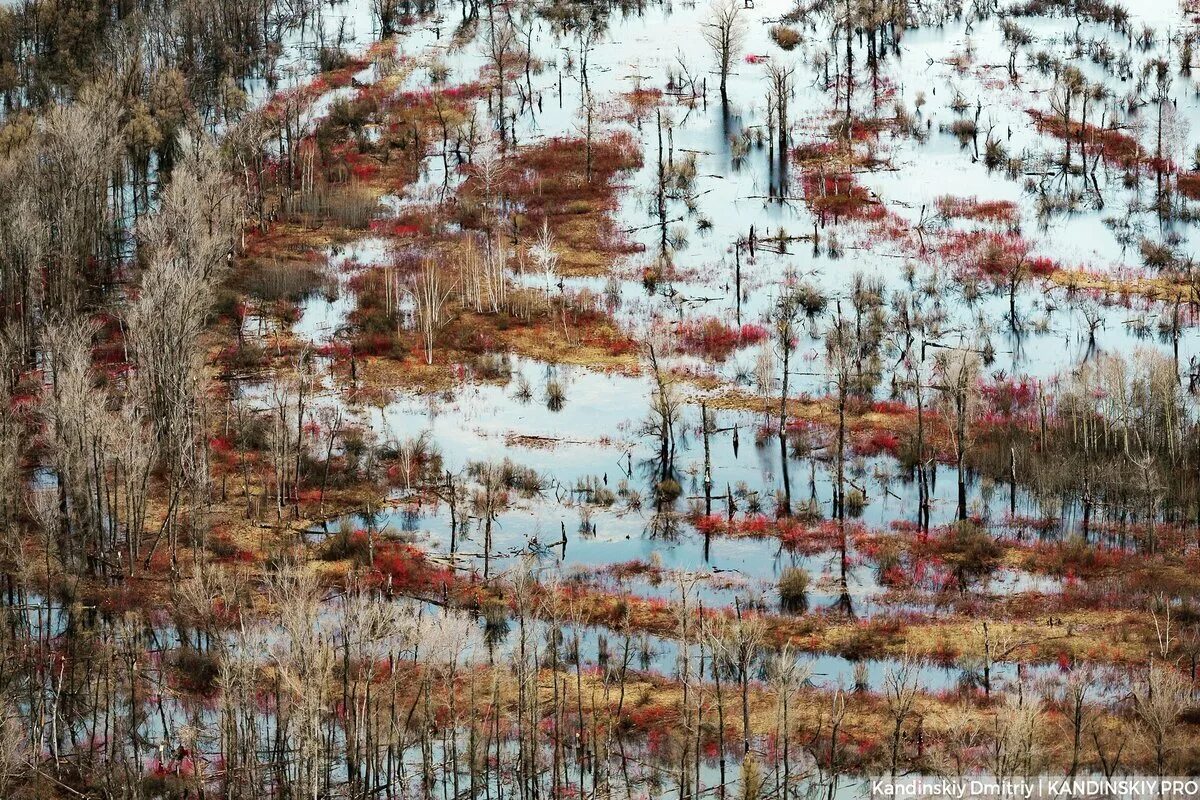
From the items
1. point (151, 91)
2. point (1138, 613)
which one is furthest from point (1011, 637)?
point (151, 91)

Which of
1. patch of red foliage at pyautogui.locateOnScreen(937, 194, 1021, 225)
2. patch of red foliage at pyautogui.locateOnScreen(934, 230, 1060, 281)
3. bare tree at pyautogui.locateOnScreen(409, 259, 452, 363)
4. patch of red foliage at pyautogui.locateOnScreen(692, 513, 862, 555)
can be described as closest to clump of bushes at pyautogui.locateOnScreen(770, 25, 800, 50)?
patch of red foliage at pyautogui.locateOnScreen(937, 194, 1021, 225)

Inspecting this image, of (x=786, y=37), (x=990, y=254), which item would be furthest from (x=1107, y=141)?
(x=786, y=37)

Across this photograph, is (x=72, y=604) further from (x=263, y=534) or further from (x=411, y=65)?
(x=411, y=65)

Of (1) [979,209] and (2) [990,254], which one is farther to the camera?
(1) [979,209]

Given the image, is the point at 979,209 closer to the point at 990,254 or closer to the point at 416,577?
the point at 990,254

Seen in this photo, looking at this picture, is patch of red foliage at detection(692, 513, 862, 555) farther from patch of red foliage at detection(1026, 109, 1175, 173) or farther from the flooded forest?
patch of red foliage at detection(1026, 109, 1175, 173)

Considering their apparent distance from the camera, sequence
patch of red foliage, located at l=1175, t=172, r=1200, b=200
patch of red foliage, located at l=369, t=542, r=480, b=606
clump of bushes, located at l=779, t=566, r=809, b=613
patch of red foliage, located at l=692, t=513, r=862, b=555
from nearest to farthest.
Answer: clump of bushes, located at l=779, t=566, r=809, b=613 → patch of red foliage, located at l=369, t=542, r=480, b=606 → patch of red foliage, located at l=692, t=513, r=862, b=555 → patch of red foliage, located at l=1175, t=172, r=1200, b=200

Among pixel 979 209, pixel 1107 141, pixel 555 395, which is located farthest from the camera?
pixel 1107 141

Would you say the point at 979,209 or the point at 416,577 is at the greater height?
the point at 979,209
